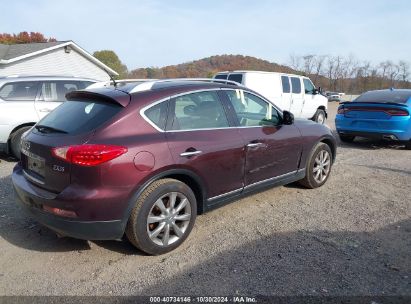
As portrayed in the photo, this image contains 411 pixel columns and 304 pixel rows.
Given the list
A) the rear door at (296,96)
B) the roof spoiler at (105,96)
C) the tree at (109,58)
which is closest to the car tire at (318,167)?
the roof spoiler at (105,96)

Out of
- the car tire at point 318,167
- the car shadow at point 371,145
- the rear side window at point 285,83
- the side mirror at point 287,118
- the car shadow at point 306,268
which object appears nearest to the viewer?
the car shadow at point 306,268

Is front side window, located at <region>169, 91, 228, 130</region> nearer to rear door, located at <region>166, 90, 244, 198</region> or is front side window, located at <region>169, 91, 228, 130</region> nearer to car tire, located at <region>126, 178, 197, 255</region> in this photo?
rear door, located at <region>166, 90, 244, 198</region>

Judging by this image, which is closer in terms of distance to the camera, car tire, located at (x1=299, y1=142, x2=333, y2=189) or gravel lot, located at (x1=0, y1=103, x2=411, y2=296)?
gravel lot, located at (x1=0, y1=103, x2=411, y2=296)

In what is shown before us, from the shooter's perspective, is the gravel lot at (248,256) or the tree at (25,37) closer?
the gravel lot at (248,256)

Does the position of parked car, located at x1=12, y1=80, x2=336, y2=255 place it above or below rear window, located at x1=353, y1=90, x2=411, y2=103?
below

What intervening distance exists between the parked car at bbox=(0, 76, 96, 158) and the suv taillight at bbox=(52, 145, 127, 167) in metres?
4.68

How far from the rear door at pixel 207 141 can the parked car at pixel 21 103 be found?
4661 mm

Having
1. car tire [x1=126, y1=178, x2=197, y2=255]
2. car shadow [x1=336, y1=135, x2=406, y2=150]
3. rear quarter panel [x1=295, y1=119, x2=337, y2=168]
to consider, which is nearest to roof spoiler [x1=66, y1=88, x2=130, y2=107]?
car tire [x1=126, y1=178, x2=197, y2=255]

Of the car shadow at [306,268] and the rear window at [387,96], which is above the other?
the rear window at [387,96]

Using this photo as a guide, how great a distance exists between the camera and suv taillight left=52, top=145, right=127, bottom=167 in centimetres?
316

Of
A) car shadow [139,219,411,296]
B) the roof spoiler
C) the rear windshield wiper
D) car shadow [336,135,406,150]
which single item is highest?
the roof spoiler

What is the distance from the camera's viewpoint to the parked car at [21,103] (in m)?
7.16

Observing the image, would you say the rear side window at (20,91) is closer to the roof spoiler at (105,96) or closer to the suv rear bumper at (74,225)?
the roof spoiler at (105,96)

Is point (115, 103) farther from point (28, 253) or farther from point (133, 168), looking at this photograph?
point (28, 253)
